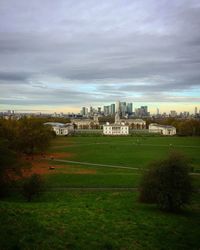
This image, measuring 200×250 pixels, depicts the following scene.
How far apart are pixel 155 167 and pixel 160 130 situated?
129m

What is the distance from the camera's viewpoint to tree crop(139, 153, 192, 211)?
21000mm

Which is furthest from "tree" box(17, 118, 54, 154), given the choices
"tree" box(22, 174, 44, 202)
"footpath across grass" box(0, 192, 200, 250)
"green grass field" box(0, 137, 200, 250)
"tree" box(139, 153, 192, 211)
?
"tree" box(139, 153, 192, 211)

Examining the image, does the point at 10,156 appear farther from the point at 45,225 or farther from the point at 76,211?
the point at 45,225

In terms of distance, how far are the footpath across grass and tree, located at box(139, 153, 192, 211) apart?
0.90m

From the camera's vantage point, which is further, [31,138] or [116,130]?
[116,130]

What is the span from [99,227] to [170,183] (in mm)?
7200

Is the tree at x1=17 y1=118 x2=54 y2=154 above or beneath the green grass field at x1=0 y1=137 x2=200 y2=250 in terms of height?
above

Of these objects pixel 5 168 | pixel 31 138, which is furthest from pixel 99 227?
pixel 31 138

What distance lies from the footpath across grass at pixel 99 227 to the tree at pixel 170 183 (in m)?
0.90

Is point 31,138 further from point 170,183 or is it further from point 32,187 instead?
point 170,183

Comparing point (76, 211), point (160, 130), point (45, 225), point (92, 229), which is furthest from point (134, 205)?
point (160, 130)

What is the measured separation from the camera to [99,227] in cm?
1573

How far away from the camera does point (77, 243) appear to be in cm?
1247

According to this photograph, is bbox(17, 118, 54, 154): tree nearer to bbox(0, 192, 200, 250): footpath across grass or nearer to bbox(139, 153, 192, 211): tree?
bbox(0, 192, 200, 250): footpath across grass
